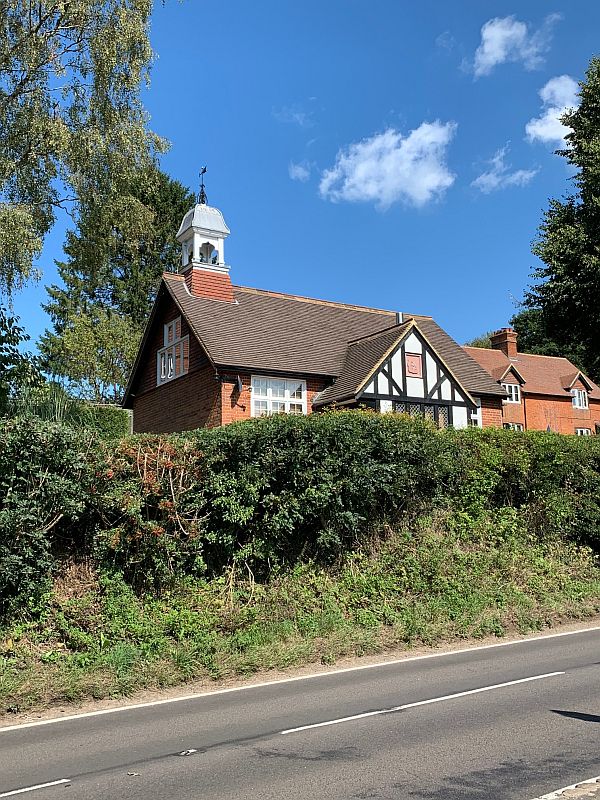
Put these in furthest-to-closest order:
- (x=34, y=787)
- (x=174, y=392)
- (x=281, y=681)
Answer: (x=174, y=392) → (x=281, y=681) → (x=34, y=787)

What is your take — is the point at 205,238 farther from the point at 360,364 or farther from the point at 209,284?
the point at 360,364

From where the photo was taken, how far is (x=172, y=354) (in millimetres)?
26766

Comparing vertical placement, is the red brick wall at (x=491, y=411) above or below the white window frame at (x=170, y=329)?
below

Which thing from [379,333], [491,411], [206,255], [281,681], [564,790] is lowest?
[281,681]

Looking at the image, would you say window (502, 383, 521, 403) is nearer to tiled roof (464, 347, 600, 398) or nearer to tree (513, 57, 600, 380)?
tiled roof (464, 347, 600, 398)

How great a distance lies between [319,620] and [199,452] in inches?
136

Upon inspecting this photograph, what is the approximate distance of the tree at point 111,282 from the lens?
1734 centimetres

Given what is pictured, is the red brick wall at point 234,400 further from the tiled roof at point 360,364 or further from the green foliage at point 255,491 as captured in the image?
the green foliage at point 255,491

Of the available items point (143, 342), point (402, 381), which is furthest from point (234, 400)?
point (143, 342)

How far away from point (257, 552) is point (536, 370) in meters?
43.3

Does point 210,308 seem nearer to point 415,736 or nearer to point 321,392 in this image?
point 321,392

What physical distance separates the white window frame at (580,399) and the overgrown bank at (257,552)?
125 ft

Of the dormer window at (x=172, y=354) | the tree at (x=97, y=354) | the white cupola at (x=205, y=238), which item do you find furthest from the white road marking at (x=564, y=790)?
the tree at (x=97, y=354)

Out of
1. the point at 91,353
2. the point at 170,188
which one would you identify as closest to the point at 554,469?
the point at 91,353
